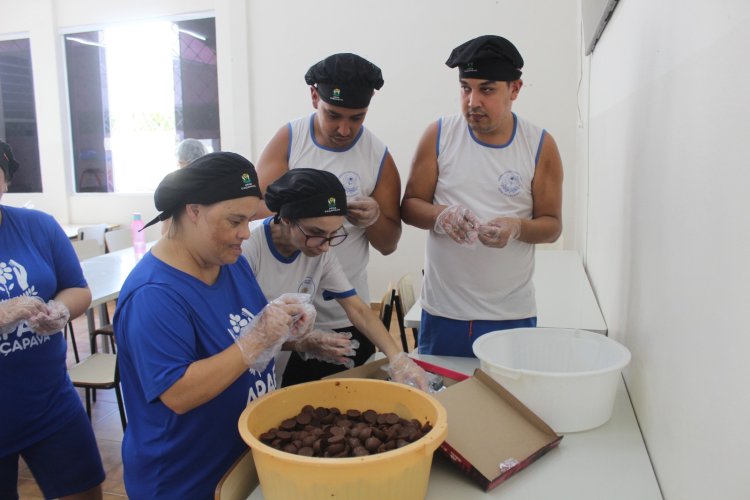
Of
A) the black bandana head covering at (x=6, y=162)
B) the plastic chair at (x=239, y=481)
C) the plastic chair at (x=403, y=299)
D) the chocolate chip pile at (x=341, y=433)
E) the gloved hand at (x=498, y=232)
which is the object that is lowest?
the plastic chair at (x=403, y=299)

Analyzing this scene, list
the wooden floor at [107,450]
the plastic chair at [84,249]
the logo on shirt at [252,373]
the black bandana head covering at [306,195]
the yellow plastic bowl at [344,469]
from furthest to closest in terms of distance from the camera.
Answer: the plastic chair at [84,249], the wooden floor at [107,450], the black bandana head covering at [306,195], the logo on shirt at [252,373], the yellow plastic bowl at [344,469]

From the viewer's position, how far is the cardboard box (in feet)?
3.87

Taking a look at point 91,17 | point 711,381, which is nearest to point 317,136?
point 711,381

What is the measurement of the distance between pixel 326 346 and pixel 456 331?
52cm

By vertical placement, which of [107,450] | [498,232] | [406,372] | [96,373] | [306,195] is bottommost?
[107,450]

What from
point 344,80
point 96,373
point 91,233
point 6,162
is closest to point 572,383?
point 344,80

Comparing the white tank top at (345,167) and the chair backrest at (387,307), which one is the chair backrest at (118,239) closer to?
the chair backrest at (387,307)

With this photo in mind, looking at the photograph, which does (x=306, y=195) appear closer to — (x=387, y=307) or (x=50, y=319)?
(x=50, y=319)

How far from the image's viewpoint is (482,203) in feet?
5.92

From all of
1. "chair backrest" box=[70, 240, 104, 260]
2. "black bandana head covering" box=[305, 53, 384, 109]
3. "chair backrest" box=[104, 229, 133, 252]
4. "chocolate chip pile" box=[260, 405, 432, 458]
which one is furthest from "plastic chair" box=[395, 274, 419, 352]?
"chair backrest" box=[104, 229, 133, 252]

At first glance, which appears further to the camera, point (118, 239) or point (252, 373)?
point (118, 239)

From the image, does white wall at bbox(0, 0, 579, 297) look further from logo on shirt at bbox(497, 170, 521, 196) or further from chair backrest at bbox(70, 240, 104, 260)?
logo on shirt at bbox(497, 170, 521, 196)

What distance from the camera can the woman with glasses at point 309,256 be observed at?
4.89 ft

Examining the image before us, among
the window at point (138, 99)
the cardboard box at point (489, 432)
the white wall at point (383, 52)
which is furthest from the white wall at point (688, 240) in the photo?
the window at point (138, 99)
